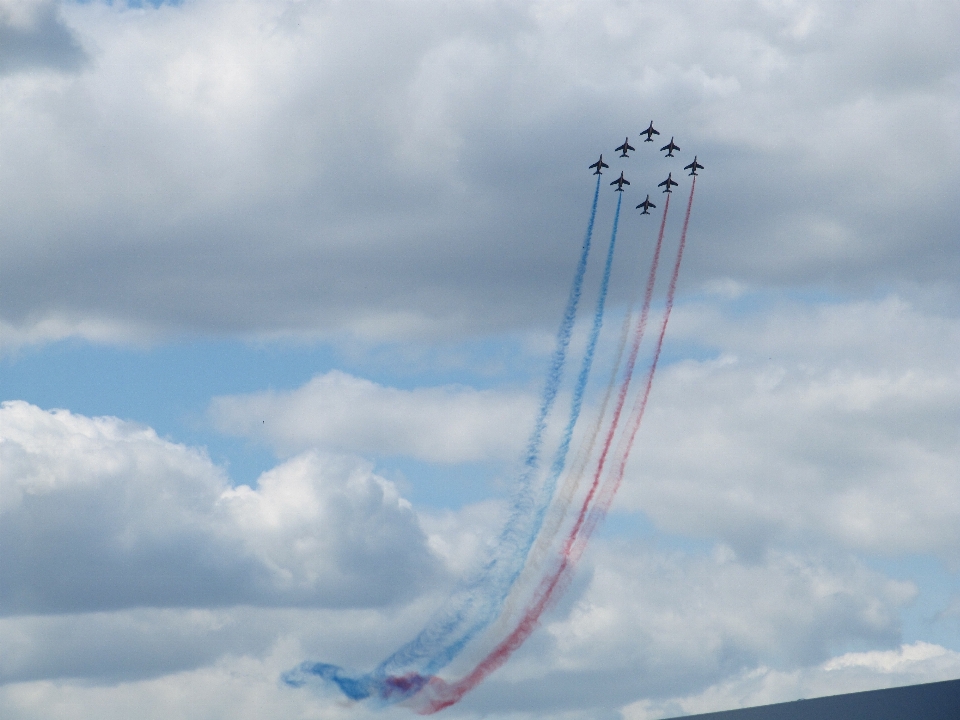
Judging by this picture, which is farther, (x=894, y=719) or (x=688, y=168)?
(x=688, y=168)

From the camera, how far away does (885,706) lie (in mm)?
148750

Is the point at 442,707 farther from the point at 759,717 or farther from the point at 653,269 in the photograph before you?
the point at 653,269

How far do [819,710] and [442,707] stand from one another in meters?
31.5

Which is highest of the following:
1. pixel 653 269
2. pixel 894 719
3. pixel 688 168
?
pixel 688 168

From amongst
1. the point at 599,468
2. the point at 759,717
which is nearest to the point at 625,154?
the point at 599,468

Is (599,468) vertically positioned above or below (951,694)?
above

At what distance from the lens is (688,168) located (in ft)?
541

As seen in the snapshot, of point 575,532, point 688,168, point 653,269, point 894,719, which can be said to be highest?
point 688,168

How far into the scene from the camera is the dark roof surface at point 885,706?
146 m

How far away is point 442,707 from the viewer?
150125 millimetres

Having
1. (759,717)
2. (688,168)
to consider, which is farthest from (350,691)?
(688,168)

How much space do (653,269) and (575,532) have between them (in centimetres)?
2311

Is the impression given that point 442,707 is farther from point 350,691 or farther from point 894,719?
point 894,719

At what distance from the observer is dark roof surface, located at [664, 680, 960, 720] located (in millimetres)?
146000
